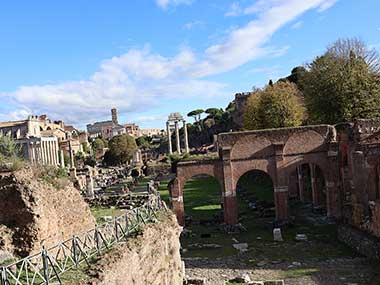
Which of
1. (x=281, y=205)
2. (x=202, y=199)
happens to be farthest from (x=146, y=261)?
(x=202, y=199)

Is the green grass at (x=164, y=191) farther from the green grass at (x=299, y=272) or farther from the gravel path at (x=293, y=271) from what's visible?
the green grass at (x=299, y=272)

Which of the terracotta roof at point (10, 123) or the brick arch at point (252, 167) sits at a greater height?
the terracotta roof at point (10, 123)

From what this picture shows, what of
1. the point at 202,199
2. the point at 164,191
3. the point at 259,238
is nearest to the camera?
the point at 259,238

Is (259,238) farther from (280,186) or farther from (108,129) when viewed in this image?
(108,129)

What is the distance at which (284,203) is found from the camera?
1153 inches

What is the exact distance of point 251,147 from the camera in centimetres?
2961

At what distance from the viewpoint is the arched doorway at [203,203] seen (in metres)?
31.8

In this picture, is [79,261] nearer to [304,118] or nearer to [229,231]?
[229,231]

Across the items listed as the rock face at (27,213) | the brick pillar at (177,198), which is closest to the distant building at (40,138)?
the brick pillar at (177,198)

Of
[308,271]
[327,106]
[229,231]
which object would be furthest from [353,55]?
[308,271]

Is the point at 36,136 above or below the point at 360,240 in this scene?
above

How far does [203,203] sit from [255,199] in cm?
462

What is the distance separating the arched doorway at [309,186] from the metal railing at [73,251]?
18092 millimetres

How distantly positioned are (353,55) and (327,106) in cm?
493
